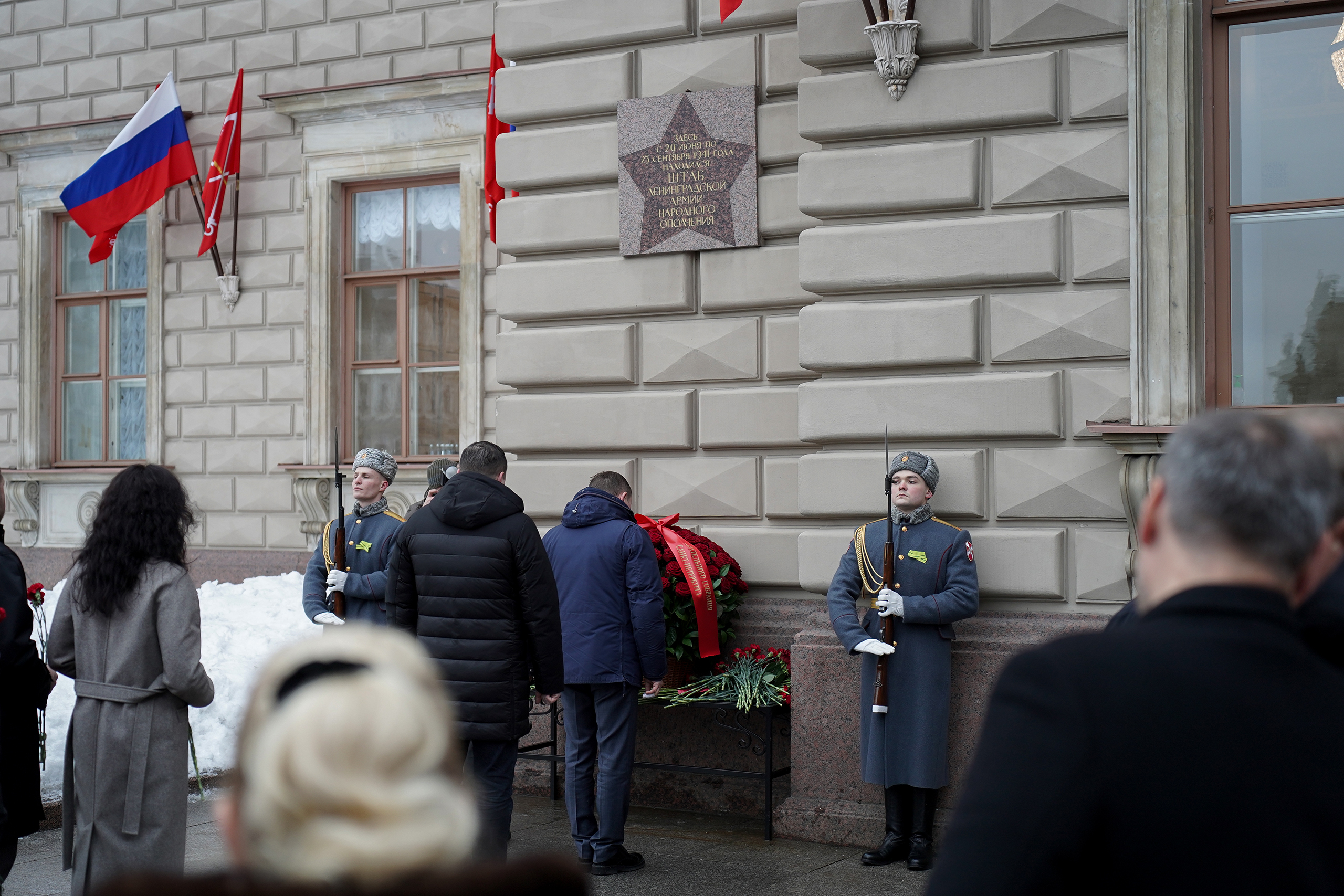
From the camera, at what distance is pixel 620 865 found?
6.11 m

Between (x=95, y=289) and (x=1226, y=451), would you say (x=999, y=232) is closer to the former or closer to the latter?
(x=1226, y=451)

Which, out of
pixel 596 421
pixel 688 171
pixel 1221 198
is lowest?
pixel 596 421

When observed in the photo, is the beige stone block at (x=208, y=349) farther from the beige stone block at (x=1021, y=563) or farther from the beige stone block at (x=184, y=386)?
the beige stone block at (x=1021, y=563)

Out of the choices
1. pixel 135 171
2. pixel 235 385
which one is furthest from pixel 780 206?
pixel 135 171

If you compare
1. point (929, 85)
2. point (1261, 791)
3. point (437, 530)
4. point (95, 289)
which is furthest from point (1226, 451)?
point (95, 289)

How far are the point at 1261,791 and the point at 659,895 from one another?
4.43 meters

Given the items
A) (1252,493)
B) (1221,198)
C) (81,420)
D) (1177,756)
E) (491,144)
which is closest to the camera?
(1177,756)

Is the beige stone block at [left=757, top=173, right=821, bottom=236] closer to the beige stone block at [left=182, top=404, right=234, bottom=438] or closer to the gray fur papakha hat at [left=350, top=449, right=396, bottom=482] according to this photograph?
the gray fur papakha hat at [left=350, top=449, right=396, bottom=482]

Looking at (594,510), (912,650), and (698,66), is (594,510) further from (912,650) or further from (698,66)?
(698,66)

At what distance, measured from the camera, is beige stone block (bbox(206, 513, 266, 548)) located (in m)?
12.2

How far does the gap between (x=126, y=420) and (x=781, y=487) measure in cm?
838

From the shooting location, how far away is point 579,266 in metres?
7.76

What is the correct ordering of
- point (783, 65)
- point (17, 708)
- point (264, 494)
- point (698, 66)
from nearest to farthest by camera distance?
point (17, 708) < point (783, 65) < point (698, 66) < point (264, 494)

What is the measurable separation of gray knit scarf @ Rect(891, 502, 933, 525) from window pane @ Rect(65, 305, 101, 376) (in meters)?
9.82
